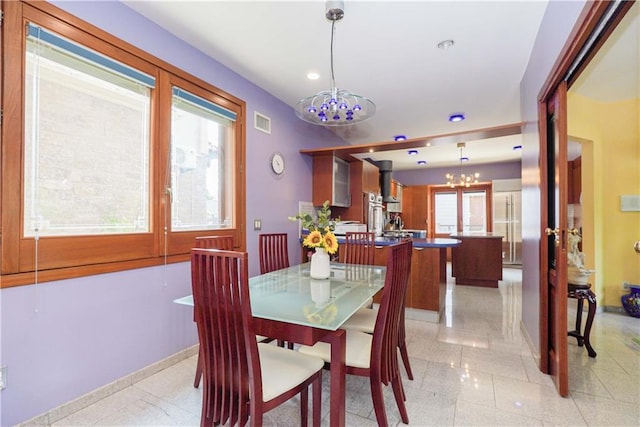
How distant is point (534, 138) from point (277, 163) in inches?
102

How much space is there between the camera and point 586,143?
363cm

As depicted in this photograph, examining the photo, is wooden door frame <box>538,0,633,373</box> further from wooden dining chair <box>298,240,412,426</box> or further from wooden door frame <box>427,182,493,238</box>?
wooden door frame <box>427,182,493,238</box>

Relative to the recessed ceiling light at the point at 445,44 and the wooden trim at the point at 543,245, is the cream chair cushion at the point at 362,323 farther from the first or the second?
the recessed ceiling light at the point at 445,44

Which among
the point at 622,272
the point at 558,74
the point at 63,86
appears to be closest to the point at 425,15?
the point at 558,74

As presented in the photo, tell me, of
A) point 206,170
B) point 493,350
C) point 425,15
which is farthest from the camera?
point 206,170

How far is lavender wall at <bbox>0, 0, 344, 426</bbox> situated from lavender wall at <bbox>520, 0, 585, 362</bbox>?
8.67 feet

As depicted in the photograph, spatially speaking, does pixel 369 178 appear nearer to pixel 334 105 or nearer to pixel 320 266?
pixel 334 105

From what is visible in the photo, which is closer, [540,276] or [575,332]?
[540,276]

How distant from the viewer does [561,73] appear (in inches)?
69.7

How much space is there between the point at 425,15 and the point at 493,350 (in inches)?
109

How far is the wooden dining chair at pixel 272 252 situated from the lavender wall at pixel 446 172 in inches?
249

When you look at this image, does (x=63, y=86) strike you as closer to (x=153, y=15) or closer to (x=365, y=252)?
(x=153, y=15)

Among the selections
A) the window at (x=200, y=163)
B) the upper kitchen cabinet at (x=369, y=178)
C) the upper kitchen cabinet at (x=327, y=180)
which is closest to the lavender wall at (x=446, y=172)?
the upper kitchen cabinet at (x=369, y=178)

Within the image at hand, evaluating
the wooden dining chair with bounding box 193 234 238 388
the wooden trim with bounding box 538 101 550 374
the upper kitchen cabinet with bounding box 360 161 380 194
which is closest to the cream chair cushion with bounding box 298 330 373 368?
the wooden dining chair with bounding box 193 234 238 388
